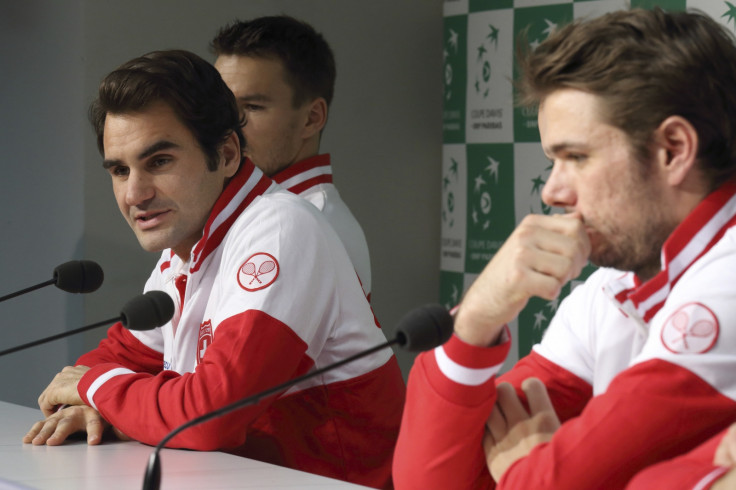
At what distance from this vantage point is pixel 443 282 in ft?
13.0

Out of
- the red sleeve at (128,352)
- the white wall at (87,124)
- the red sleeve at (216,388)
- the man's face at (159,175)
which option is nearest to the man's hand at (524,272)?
the red sleeve at (216,388)

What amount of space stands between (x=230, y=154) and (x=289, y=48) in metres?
0.82

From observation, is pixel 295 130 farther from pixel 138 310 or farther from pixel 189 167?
pixel 138 310

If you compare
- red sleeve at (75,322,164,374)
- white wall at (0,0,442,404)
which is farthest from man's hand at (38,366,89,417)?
white wall at (0,0,442,404)

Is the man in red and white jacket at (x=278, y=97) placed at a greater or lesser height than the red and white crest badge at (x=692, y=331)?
greater

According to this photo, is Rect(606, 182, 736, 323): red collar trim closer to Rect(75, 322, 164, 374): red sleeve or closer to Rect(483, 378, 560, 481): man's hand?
Rect(483, 378, 560, 481): man's hand

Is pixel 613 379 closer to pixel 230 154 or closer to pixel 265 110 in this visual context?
pixel 230 154

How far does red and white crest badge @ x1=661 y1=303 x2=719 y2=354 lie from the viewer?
1086 millimetres

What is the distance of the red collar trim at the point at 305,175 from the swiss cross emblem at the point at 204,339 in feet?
2.78

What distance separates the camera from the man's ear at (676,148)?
1202 millimetres

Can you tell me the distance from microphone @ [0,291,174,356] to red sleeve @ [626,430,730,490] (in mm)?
782

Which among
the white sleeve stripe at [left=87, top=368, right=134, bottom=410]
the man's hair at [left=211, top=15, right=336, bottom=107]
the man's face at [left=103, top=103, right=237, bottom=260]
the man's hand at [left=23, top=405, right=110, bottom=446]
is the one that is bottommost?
the man's hand at [left=23, top=405, right=110, bottom=446]

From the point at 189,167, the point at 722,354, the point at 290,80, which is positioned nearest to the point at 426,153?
the point at 290,80

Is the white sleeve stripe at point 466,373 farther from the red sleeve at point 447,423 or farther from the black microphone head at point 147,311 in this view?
the black microphone head at point 147,311
